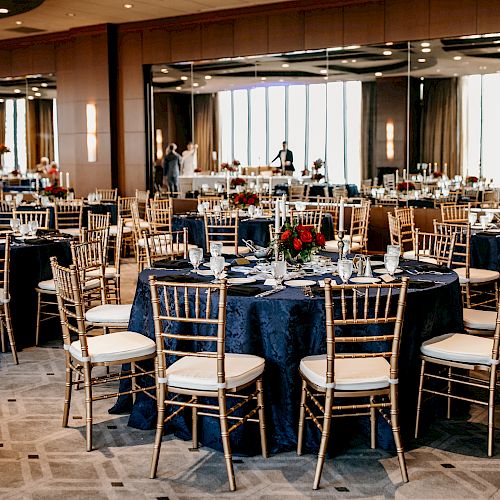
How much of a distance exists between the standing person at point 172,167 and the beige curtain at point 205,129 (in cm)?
45

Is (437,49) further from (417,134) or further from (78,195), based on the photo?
(78,195)

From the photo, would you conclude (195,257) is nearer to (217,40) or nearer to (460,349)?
(460,349)

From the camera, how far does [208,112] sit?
13141 mm

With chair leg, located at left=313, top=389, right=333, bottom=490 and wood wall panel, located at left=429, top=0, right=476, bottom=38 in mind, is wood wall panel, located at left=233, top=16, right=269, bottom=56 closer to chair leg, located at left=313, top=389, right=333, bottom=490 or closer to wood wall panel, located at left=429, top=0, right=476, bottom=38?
wood wall panel, located at left=429, top=0, right=476, bottom=38

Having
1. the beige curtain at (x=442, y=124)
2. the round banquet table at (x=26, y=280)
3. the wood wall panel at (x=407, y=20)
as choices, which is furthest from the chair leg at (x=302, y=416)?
the wood wall panel at (x=407, y=20)

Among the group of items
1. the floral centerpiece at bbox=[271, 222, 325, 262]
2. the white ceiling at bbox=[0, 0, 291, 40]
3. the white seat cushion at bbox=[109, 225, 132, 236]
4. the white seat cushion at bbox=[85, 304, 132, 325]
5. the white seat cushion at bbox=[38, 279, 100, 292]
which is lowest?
the white seat cushion at bbox=[85, 304, 132, 325]

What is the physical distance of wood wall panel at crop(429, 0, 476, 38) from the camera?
10.2m

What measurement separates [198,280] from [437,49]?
23.4 ft

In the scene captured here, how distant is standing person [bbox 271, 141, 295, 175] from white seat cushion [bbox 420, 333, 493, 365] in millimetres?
8188

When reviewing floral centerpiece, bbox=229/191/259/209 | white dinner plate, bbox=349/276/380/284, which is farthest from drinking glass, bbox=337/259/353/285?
floral centerpiece, bbox=229/191/259/209

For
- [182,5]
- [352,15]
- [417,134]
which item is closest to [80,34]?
[182,5]

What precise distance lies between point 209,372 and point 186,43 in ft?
33.0

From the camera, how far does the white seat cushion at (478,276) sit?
6512mm

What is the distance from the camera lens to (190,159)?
44.0ft
